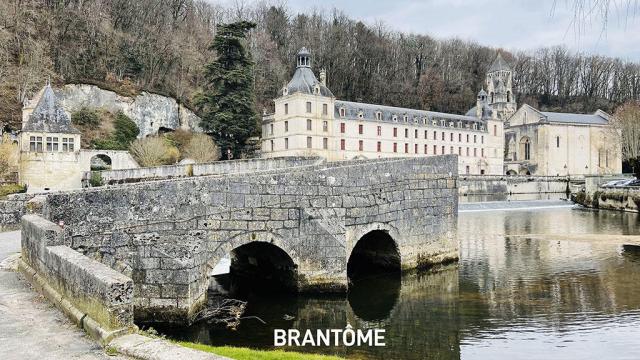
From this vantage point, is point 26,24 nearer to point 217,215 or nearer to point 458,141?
point 217,215

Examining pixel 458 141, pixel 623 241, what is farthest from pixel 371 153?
pixel 623 241

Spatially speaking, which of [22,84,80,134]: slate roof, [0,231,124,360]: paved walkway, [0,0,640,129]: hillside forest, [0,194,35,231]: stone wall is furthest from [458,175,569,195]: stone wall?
[0,231,124,360]: paved walkway

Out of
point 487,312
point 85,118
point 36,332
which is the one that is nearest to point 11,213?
point 36,332

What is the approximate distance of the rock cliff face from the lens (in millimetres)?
44438

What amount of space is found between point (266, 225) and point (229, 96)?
3447cm

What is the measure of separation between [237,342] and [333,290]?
13.2 ft

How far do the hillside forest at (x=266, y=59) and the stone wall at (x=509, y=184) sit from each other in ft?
79.4

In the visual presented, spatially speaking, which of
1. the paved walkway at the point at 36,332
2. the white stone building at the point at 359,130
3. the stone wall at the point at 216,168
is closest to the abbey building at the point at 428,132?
the white stone building at the point at 359,130

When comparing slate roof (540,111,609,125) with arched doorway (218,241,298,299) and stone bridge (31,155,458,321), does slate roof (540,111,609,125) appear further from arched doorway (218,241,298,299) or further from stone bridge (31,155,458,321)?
arched doorway (218,241,298,299)

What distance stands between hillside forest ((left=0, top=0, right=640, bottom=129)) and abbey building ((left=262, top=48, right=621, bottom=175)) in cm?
772

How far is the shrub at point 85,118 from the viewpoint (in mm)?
42750

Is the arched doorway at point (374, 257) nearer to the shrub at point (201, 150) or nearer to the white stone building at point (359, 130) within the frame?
the shrub at point (201, 150)

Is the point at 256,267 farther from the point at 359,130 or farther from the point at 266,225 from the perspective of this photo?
the point at 359,130

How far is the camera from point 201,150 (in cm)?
4100
